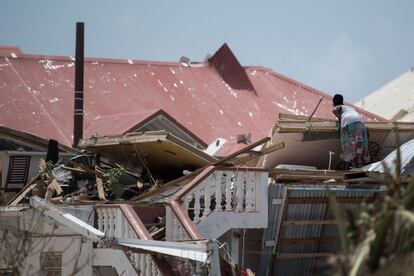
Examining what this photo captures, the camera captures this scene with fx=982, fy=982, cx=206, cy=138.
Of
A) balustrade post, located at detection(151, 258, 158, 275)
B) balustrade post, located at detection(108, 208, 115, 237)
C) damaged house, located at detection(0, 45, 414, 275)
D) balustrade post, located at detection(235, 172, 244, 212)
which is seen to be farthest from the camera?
balustrade post, located at detection(235, 172, 244, 212)

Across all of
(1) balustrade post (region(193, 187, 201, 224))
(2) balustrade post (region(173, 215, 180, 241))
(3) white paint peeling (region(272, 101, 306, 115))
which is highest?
(3) white paint peeling (region(272, 101, 306, 115))

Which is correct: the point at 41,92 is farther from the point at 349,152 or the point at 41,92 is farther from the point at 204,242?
the point at 204,242

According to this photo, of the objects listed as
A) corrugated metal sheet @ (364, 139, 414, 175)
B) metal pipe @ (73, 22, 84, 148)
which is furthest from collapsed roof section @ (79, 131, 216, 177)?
metal pipe @ (73, 22, 84, 148)

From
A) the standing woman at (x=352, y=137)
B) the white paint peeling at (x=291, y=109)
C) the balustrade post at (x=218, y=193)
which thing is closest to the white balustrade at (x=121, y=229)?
the balustrade post at (x=218, y=193)

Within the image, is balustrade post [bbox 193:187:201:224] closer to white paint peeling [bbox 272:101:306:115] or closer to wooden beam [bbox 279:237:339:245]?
wooden beam [bbox 279:237:339:245]

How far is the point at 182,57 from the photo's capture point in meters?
31.4

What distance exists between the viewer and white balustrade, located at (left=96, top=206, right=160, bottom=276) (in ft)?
43.1

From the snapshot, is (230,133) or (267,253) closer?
(267,253)

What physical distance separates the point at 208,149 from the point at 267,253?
24.5ft

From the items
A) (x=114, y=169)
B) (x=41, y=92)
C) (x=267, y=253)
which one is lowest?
(x=267, y=253)

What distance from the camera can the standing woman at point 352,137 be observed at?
53.8 feet

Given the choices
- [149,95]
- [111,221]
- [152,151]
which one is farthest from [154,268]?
[149,95]

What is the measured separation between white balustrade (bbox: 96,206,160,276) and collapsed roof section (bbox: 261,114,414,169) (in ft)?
11.5

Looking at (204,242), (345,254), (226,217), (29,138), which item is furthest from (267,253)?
(345,254)
